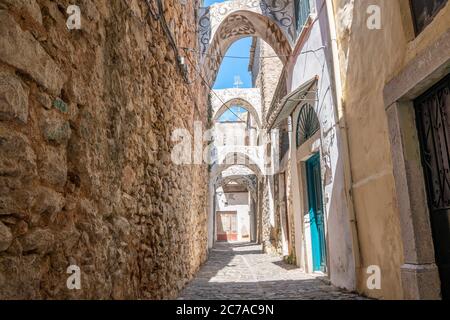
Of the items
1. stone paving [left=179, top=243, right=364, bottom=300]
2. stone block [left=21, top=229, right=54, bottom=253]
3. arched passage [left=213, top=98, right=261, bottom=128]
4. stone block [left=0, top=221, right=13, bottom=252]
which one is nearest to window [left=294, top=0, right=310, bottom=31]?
stone paving [left=179, top=243, right=364, bottom=300]

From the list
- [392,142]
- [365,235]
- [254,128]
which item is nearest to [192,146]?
[365,235]

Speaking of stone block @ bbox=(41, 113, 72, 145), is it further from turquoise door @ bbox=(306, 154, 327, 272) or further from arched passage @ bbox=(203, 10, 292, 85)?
arched passage @ bbox=(203, 10, 292, 85)

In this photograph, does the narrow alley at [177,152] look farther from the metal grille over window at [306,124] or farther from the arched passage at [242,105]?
the arched passage at [242,105]

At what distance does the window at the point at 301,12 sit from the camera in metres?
6.17

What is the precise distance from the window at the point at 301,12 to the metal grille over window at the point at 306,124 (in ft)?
5.19

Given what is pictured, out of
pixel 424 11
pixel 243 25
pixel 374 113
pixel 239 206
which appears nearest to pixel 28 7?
pixel 424 11

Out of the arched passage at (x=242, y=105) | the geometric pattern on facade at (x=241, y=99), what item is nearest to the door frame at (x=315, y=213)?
the geometric pattern on facade at (x=241, y=99)

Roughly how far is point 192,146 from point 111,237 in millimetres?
4043

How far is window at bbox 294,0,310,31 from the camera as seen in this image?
20.2ft

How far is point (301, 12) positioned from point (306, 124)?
7.18 ft

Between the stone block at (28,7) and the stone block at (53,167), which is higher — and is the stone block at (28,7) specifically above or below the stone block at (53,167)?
above

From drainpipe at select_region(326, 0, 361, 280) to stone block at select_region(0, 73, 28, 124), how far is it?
375 centimetres

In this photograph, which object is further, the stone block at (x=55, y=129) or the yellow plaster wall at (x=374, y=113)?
the yellow plaster wall at (x=374, y=113)

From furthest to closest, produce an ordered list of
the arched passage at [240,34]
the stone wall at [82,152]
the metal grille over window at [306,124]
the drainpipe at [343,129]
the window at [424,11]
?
the arched passage at [240,34], the metal grille over window at [306,124], the drainpipe at [343,129], the window at [424,11], the stone wall at [82,152]
